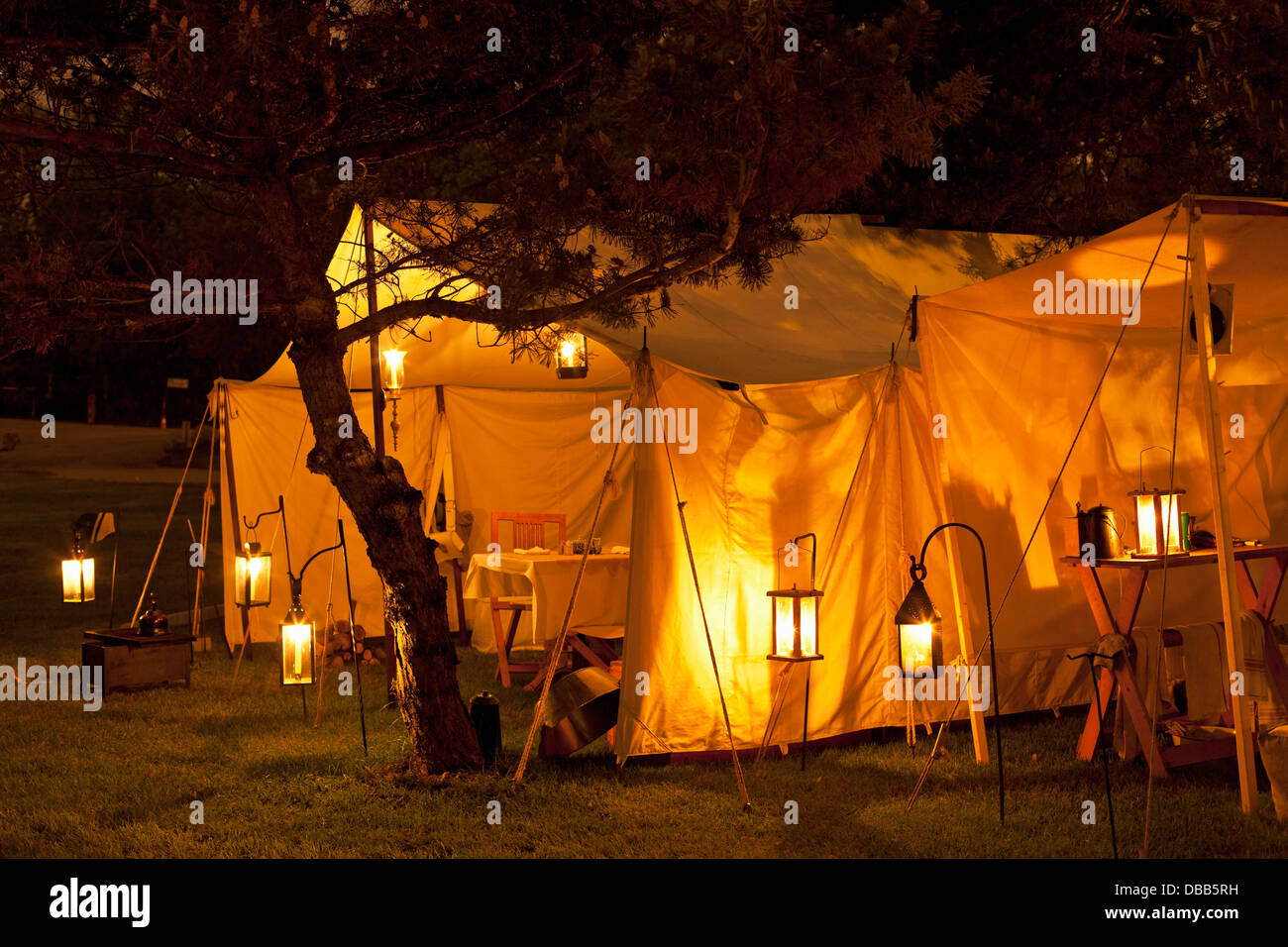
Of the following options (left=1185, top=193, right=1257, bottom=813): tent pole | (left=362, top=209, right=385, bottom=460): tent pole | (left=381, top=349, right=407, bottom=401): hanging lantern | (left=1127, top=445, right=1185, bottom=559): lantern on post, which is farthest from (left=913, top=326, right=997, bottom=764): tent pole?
(left=381, top=349, right=407, bottom=401): hanging lantern

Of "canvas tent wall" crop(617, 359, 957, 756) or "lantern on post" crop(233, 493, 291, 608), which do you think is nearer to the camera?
"canvas tent wall" crop(617, 359, 957, 756)

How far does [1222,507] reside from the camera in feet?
13.9

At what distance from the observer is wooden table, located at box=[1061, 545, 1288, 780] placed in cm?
481

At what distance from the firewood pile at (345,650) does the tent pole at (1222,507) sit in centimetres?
523

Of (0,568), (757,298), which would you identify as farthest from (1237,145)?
(0,568)

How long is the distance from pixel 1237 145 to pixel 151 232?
2197 cm

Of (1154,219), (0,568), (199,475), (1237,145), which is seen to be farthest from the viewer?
(199,475)

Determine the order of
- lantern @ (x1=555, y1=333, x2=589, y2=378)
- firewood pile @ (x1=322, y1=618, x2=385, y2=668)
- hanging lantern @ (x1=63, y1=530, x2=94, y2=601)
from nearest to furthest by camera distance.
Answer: lantern @ (x1=555, y1=333, x2=589, y2=378), hanging lantern @ (x1=63, y1=530, x2=94, y2=601), firewood pile @ (x1=322, y1=618, x2=385, y2=668)

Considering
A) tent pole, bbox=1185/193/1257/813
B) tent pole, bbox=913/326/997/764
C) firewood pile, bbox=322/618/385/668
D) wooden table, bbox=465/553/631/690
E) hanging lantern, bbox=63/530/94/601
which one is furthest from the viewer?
firewood pile, bbox=322/618/385/668

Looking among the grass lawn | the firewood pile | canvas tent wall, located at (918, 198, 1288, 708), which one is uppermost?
canvas tent wall, located at (918, 198, 1288, 708)

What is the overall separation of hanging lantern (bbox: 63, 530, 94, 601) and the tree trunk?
120 inches

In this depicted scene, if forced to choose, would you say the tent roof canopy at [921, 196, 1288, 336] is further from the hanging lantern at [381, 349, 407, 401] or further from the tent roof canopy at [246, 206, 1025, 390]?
the hanging lantern at [381, 349, 407, 401]

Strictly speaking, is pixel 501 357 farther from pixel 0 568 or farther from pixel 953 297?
pixel 0 568

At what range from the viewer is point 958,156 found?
9320 mm
